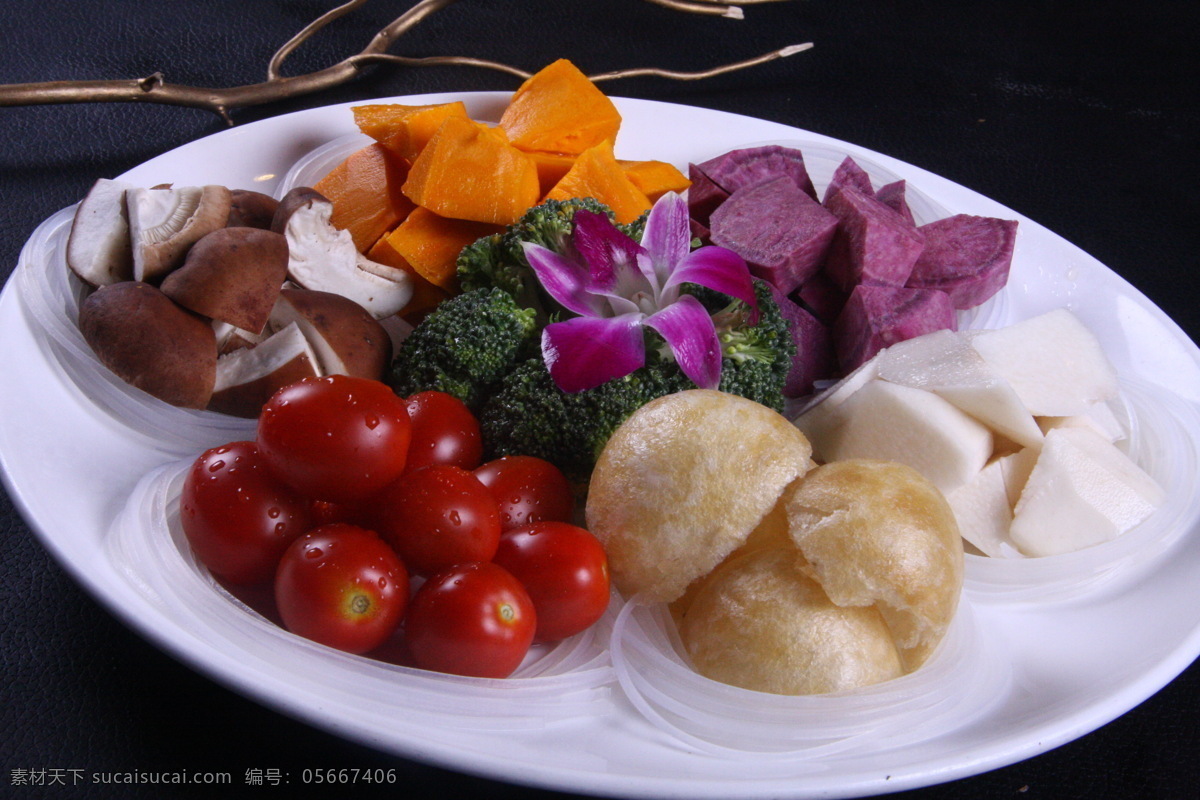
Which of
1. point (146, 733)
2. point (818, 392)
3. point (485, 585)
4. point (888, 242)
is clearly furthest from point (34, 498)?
point (888, 242)

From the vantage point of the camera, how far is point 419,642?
1.58m

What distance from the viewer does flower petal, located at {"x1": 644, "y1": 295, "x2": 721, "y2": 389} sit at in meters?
2.14

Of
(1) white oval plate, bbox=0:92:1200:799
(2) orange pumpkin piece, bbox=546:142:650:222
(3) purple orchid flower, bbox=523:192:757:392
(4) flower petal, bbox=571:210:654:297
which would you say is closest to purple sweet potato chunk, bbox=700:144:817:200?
(2) orange pumpkin piece, bbox=546:142:650:222

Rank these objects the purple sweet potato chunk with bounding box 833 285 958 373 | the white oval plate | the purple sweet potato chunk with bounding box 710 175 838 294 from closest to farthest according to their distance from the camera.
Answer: the white oval plate
the purple sweet potato chunk with bounding box 833 285 958 373
the purple sweet potato chunk with bounding box 710 175 838 294

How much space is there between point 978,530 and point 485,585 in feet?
3.78

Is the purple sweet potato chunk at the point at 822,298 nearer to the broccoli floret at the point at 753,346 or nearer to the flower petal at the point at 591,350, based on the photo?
the broccoli floret at the point at 753,346

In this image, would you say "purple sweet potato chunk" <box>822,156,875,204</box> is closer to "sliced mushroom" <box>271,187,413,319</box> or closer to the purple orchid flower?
the purple orchid flower

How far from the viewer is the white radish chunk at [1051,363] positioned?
2.19 meters

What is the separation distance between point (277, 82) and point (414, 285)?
1433 mm

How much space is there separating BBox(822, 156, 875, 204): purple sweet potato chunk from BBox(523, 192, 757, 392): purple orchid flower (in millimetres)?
719

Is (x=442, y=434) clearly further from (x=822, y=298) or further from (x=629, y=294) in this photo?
(x=822, y=298)

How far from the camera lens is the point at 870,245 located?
2561 millimetres

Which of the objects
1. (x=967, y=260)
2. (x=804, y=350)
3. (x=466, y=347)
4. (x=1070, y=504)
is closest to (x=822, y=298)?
(x=804, y=350)

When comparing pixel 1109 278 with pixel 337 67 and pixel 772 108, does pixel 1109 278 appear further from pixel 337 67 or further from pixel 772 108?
pixel 337 67
